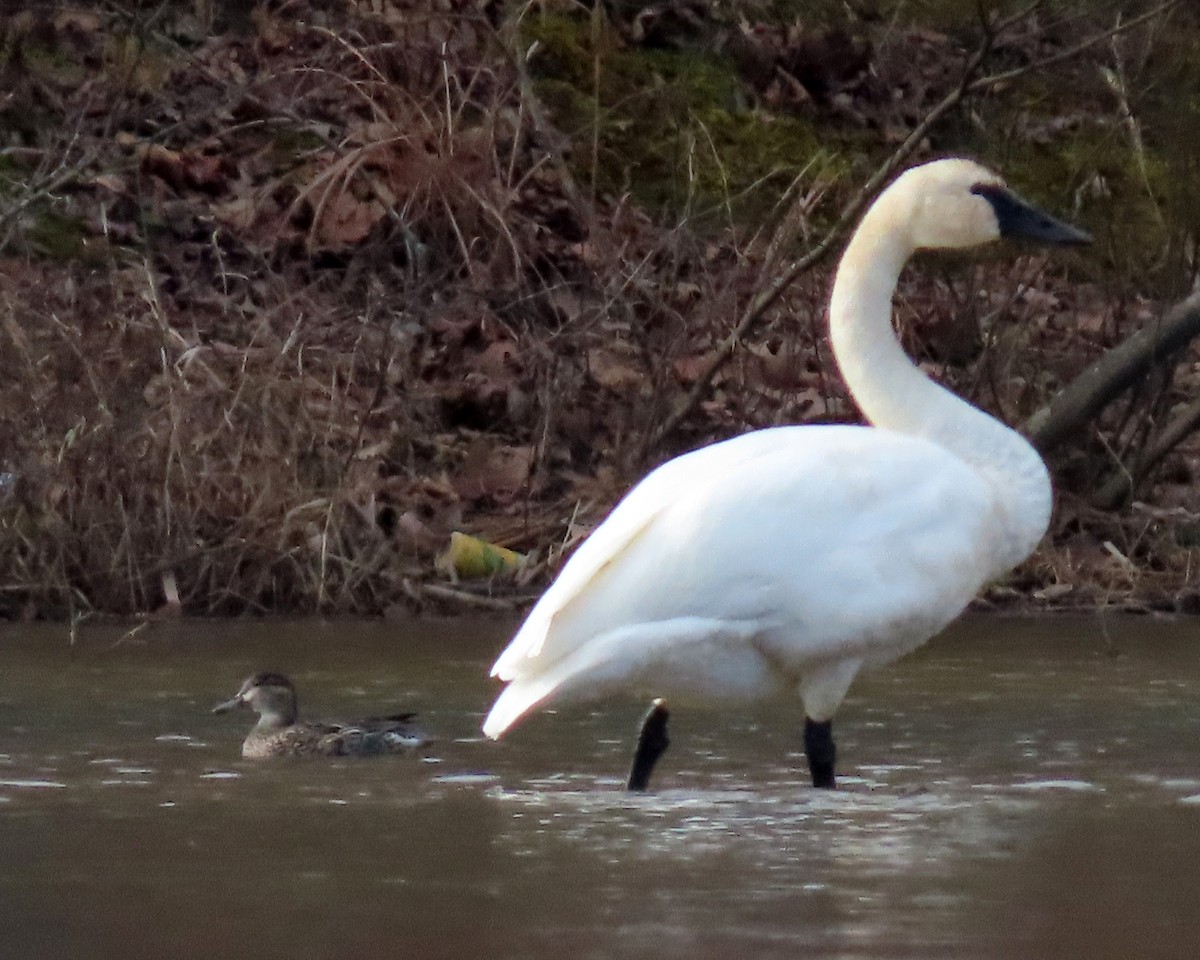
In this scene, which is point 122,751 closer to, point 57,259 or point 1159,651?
point 1159,651

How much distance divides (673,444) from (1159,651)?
9.19 feet

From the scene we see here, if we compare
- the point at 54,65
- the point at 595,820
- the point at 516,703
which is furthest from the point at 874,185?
the point at 54,65

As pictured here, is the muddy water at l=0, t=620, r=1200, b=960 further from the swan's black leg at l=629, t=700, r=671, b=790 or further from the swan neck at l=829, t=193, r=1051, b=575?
the swan neck at l=829, t=193, r=1051, b=575

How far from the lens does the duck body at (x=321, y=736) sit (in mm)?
7594

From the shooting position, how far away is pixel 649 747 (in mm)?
7156

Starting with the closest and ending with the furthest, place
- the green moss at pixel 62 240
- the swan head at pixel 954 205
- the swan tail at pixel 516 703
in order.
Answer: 1. the swan tail at pixel 516 703
2. the swan head at pixel 954 205
3. the green moss at pixel 62 240

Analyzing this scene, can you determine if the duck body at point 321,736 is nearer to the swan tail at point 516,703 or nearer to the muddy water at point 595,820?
the muddy water at point 595,820

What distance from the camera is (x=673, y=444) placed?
1177 cm

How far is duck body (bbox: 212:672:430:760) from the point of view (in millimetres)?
7594

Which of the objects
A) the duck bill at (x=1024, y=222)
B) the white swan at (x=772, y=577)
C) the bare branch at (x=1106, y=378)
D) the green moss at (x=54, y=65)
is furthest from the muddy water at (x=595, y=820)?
the green moss at (x=54, y=65)

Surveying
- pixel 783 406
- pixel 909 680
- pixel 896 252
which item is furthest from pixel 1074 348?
pixel 896 252

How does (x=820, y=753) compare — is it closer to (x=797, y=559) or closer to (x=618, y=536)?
(x=797, y=559)

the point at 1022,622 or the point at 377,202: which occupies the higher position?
the point at 377,202

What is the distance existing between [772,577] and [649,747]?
53 cm
